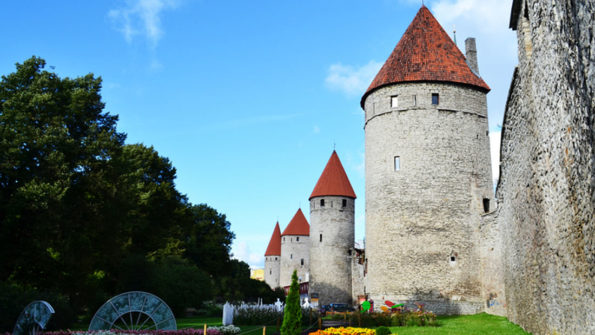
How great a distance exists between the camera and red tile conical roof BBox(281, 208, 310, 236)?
58.7m

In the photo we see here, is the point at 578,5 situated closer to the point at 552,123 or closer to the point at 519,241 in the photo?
the point at 552,123

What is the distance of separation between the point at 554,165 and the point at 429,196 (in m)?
15.5

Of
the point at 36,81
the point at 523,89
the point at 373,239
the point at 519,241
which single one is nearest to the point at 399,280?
the point at 373,239

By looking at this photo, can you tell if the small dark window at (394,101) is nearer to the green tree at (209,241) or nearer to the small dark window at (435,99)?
the small dark window at (435,99)

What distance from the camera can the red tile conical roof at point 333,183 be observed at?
4025 centimetres

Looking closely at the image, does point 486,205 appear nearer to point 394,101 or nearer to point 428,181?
point 428,181

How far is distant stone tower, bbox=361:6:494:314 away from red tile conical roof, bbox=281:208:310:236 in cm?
3416

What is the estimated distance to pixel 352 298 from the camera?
122 feet

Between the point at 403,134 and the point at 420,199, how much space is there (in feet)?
10.9

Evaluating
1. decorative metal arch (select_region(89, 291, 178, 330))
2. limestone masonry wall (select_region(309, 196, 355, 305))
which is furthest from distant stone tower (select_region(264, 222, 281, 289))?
decorative metal arch (select_region(89, 291, 178, 330))

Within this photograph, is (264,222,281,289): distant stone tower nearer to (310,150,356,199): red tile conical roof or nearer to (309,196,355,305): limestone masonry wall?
(310,150,356,199): red tile conical roof

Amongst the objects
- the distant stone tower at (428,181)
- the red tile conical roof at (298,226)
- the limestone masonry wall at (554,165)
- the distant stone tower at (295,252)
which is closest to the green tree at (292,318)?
the limestone masonry wall at (554,165)

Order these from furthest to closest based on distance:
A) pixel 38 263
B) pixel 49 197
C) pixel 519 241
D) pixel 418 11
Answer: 1. pixel 418 11
2. pixel 38 263
3. pixel 49 197
4. pixel 519 241

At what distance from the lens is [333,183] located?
134 feet
